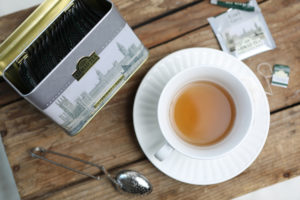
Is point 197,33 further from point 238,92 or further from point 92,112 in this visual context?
point 92,112

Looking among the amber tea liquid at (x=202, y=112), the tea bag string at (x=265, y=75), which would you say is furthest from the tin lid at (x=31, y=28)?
the tea bag string at (x=265, y=75)

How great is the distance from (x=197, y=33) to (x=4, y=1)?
28.8 inches

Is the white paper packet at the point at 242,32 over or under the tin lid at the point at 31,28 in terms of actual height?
under

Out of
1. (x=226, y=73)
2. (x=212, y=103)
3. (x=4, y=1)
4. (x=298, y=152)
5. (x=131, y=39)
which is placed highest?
(x=4, y=1)

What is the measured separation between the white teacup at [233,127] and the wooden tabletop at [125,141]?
0.37ft

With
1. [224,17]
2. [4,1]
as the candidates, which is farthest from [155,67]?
[4,1]

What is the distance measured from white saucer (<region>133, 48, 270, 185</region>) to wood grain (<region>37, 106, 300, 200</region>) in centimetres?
4

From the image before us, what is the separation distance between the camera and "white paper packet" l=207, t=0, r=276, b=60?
0.71 m

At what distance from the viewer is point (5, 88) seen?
0.69m

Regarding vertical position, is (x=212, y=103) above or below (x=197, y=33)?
below

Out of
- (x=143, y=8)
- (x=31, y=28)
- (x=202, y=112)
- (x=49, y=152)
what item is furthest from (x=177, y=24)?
(x=49, y=152)

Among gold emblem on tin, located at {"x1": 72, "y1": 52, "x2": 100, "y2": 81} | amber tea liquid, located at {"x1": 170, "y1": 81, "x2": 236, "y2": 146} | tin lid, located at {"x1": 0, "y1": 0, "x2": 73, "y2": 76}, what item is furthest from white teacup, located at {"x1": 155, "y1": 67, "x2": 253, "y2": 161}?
tin lid, located at {"x1": 0, "y1": 0, "x2": 73, "y2": 76}

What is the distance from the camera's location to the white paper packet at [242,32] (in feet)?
2.31

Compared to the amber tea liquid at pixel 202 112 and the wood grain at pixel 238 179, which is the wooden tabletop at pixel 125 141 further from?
the amber tea liquid at pixel 202 112
